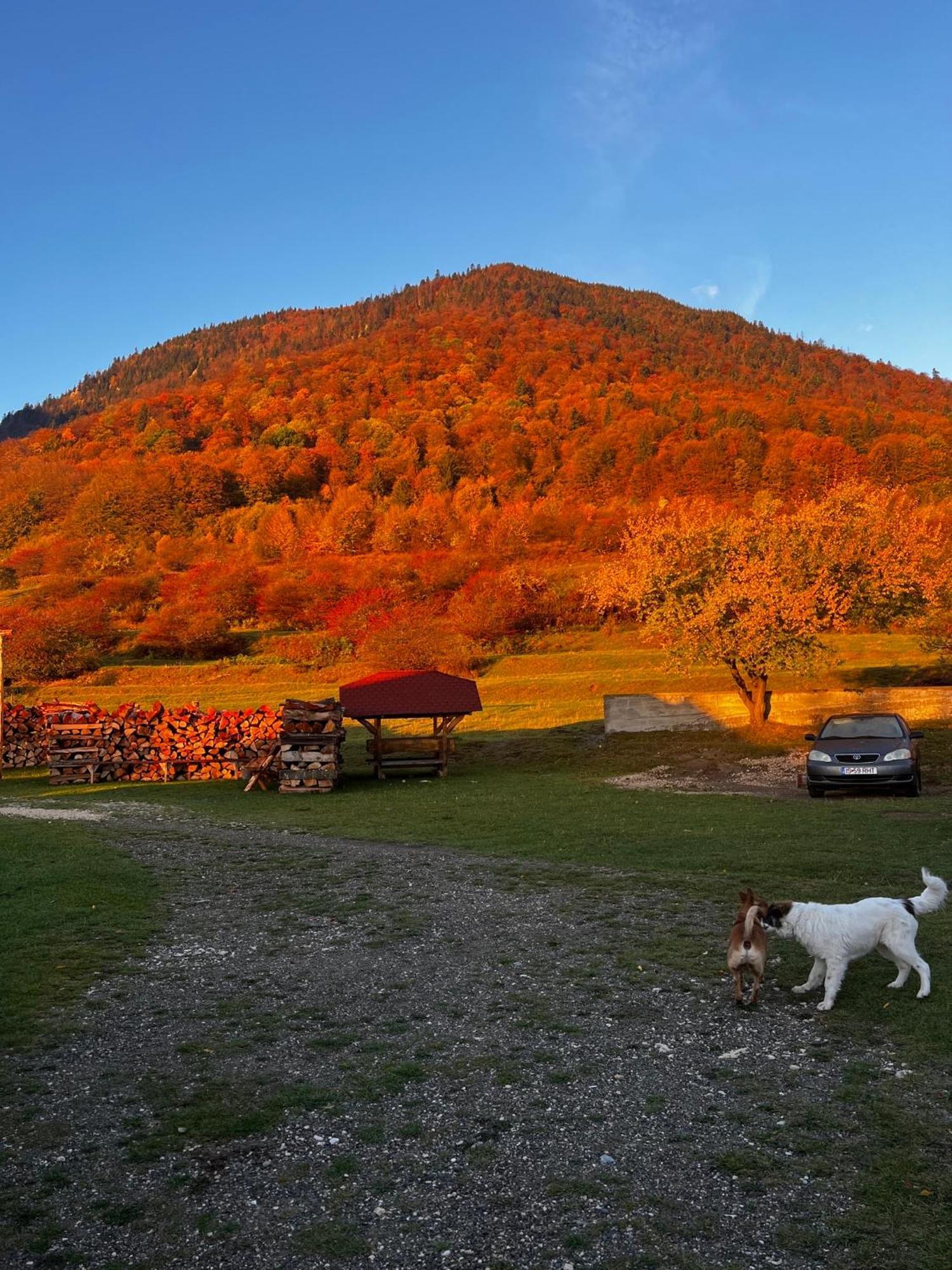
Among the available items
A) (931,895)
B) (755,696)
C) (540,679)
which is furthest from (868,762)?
(540,679)

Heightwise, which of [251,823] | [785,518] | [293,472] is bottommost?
[251,823]

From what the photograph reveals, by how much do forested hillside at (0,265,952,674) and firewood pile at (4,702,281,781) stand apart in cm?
1897

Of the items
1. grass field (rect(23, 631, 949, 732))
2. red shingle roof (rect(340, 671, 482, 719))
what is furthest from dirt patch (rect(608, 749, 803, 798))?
grass field (rect(23, 631, 949, 732))

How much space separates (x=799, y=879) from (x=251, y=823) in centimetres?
1033

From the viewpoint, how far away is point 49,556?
7925 cm

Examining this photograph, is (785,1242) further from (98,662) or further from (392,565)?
(392,565)

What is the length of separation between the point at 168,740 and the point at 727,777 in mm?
15556

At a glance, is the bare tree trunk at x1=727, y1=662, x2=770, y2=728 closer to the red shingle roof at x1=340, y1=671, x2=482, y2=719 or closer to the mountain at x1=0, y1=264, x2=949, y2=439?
the red shingle roof at x1=340, y1=671, x2=482, y2=719

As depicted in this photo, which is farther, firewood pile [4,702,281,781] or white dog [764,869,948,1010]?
firewood pile [4,702,281,781]

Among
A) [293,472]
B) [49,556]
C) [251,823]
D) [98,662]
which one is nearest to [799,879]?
[251,823]

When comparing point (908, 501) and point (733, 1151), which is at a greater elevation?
point (908, 501)

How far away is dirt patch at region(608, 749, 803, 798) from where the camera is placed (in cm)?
2050

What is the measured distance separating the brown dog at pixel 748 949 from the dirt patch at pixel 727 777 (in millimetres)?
13319

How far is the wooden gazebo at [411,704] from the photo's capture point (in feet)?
76.9
